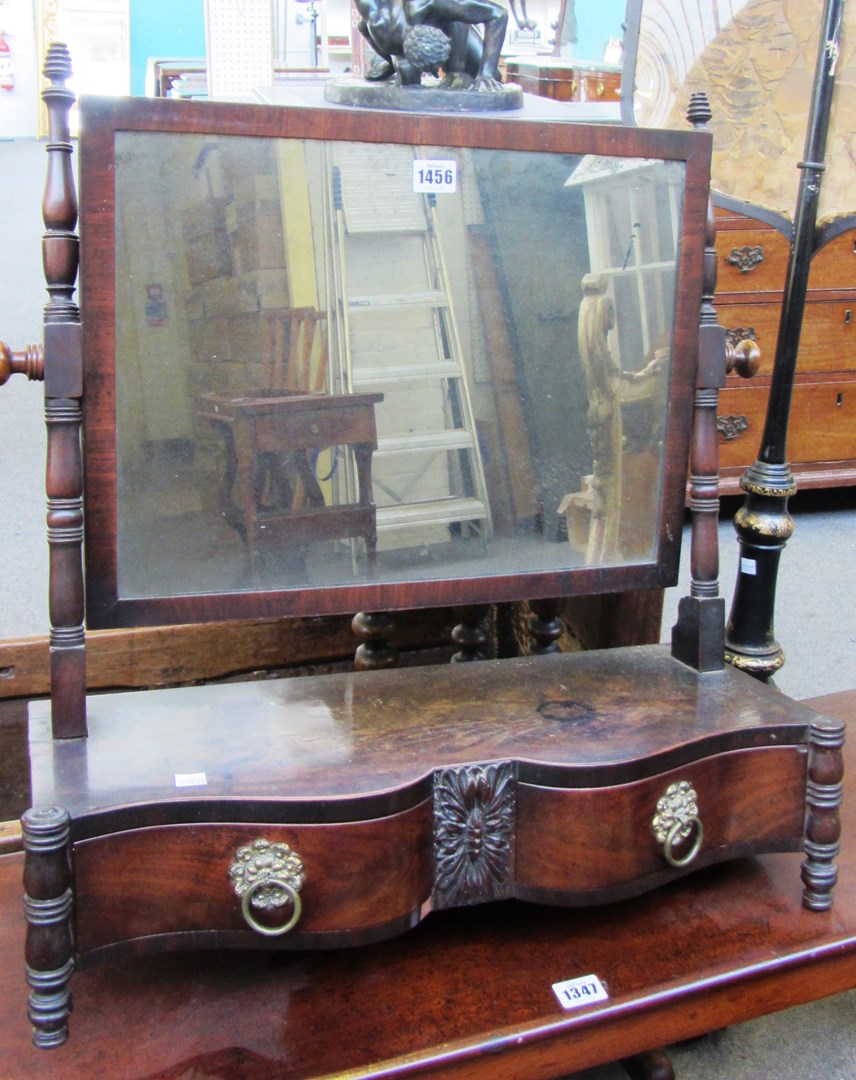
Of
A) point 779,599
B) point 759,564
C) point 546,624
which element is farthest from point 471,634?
point 779,599

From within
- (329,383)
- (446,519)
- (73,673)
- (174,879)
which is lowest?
(174,879)

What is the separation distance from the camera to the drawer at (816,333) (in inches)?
115

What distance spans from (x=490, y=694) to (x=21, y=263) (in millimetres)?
4384

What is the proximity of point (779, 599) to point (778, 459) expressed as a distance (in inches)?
40.6

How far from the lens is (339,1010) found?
3.32 feet

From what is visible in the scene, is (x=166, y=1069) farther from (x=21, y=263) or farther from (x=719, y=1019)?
(x=21, y=263)

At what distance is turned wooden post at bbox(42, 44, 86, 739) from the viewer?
990 mm

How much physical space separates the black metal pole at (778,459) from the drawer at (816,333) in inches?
50.5

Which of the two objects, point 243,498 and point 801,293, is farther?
point 801,293

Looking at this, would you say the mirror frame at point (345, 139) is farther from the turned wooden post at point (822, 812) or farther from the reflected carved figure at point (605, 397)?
the turned wooden post at point (822, 812)

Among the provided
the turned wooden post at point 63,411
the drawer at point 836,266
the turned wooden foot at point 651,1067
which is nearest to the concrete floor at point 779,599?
the turned wooden foot at point 651,1067

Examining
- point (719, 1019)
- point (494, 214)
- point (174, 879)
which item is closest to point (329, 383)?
point (494, 214)

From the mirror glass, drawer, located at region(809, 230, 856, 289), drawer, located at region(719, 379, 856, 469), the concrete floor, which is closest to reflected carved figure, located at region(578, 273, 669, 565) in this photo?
the mirror glass

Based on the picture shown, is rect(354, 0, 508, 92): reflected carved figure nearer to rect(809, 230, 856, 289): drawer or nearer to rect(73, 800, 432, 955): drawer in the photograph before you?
rect(73, 800, 432, 955): drawer
